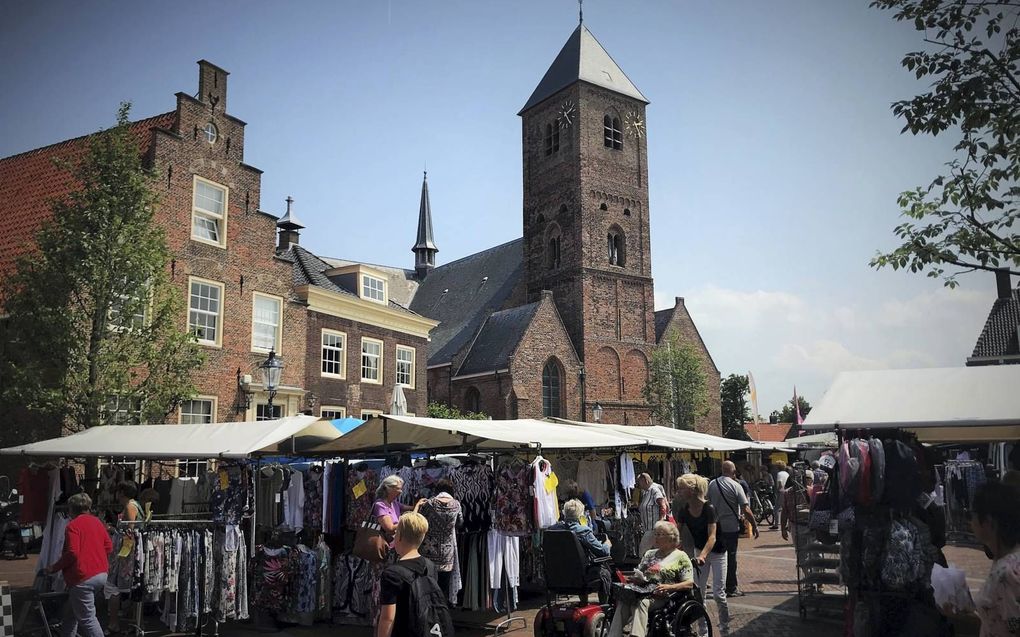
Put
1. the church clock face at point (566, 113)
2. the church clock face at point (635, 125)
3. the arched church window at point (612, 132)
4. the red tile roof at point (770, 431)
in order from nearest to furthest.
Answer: the church clock face at point (566, 113) < the arched church window at point (612, 132) < the church clock face at point (635, 125) < the red tile roof at point (770, 431)

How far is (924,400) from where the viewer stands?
25.5ft

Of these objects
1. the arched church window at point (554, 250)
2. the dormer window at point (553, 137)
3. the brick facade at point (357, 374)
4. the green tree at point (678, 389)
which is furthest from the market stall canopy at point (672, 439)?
the dormer window at point (553, 137)

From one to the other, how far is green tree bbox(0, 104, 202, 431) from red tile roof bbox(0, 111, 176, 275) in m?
4.29

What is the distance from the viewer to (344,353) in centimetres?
2577

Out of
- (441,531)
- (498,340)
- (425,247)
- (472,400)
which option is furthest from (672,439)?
(425,247)

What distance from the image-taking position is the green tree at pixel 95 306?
14.9 m

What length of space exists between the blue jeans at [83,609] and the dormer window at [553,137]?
41.0 metres

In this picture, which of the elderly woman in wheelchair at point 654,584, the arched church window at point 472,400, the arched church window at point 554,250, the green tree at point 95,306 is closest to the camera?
the elderly woman in wheelchair at point 654,584

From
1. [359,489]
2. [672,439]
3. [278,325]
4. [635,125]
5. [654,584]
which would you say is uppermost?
[635,125]

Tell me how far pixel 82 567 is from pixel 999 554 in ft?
25.3

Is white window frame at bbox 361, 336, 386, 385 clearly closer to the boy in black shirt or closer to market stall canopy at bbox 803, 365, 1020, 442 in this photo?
market stall canopy at bbox 803, 365, 1020, 442

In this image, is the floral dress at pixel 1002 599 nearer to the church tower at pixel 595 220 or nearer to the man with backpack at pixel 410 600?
the man with backpack at pixel 410 600

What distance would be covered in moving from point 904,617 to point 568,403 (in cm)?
3601

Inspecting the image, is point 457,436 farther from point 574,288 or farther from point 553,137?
point 553,137
